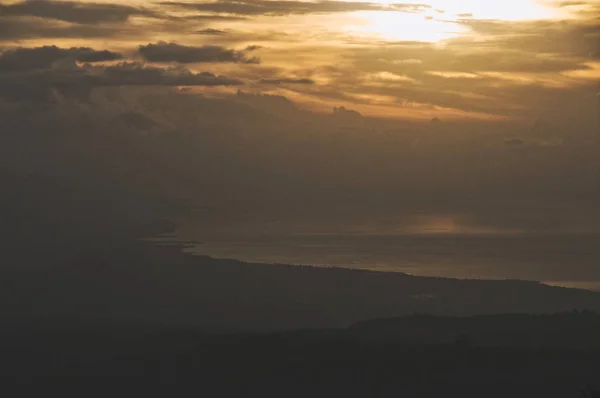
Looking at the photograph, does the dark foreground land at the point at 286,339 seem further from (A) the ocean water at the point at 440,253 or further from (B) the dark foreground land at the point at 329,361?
(A) the ocean water at the point at 440,253

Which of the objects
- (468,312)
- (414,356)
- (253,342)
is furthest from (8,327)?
(468,312)

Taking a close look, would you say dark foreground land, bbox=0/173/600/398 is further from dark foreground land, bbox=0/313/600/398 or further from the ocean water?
the ocean water

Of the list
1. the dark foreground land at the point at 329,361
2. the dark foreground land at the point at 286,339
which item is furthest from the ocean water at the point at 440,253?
the dark foreground land at the point at 329,361

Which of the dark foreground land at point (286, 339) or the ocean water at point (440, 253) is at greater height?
the dark foreground land at point (286, 339)

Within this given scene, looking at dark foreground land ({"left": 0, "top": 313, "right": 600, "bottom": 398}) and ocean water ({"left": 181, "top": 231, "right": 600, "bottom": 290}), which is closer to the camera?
dark foreground land ({"left": 0, "top": 313, "right": 600, "bottom": 398})

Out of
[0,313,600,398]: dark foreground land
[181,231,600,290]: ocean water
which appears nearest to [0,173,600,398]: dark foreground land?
[0,313,600,398]: dark foreground land

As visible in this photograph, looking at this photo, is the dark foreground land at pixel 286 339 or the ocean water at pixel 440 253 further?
the ocean water at pixel 440 253
